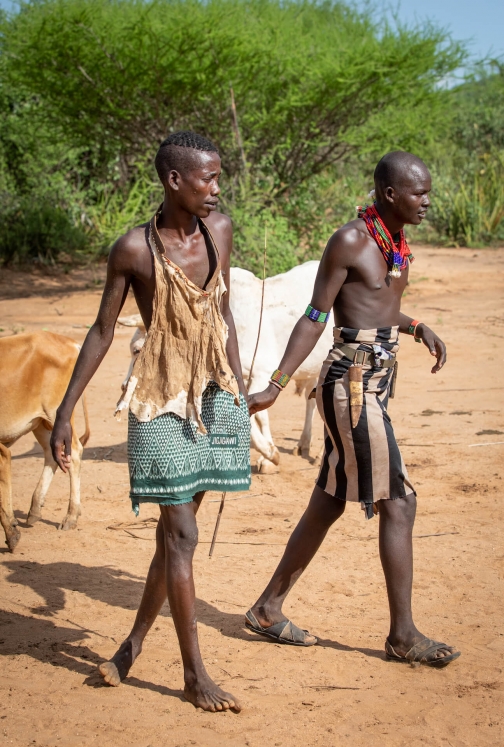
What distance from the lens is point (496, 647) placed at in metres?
3.65

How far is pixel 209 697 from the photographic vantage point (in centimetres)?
310

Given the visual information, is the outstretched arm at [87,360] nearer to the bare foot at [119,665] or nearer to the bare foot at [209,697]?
the bare foot at [119,665]

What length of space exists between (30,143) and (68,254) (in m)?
2.69

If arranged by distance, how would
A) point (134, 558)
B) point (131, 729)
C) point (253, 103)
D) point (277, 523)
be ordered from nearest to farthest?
point (131, 729) < point (134, 558) < point (277, 523) < point (253, 103)

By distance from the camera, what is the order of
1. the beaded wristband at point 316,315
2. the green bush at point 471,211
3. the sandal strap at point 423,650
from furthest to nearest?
the green bush at point 471,211 → the beaded wristband at point 316,315 → the sandal strap at point 423,650

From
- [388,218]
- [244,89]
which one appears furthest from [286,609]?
[244,89]

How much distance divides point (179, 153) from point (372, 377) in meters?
1.18

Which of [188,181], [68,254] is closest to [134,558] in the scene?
[188,181]

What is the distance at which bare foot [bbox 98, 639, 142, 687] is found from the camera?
3.30 m

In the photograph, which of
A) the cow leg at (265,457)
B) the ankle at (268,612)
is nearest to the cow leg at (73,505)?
the cow leg at (265,457)

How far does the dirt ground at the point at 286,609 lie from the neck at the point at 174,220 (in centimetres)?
173

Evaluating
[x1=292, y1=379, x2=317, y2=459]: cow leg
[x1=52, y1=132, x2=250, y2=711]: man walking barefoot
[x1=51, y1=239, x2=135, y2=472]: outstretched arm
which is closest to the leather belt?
[x1=52, y1=132, x2=250, y2=711]: man walking barefoot

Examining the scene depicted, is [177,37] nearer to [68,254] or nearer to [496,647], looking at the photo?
[68,254]

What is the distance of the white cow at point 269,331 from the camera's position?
6.32m
